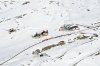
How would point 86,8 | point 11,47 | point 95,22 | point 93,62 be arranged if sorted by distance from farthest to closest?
point 86,8, point 95,22, point 11,47, point 93,62

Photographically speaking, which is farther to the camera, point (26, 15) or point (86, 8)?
point (86, 8)

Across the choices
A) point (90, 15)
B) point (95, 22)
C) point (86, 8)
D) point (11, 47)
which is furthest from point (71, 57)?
point (86, 8)

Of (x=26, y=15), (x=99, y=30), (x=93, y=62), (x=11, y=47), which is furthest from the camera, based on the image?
(x=26, y=15)

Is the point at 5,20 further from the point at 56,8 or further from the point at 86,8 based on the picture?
the point at 86,8

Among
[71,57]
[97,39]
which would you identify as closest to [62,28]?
[97,39]

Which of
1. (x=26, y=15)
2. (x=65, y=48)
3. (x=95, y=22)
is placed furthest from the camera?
(x=26, y=15)

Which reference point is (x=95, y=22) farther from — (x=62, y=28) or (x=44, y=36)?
(x=44, y=36)
